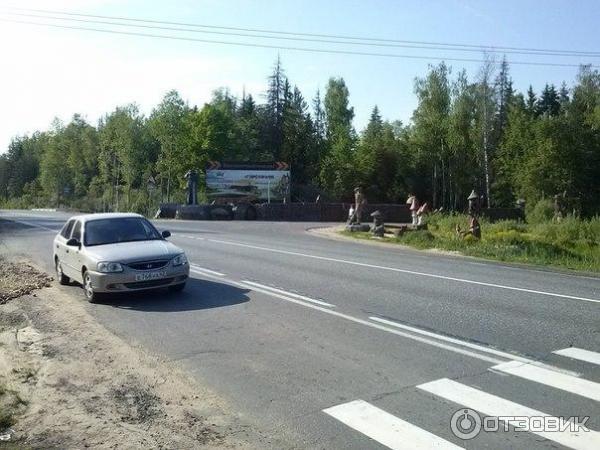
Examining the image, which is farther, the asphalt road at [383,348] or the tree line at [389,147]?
the tree line at [389,147]

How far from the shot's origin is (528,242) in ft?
65.3

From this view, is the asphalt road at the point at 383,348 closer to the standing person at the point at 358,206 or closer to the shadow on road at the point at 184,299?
the shadow on road at the point at 184,299

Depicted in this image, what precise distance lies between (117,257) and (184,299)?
1.37 meters

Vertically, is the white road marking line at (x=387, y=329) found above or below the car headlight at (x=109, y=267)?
below

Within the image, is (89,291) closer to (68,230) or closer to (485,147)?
(68,230)

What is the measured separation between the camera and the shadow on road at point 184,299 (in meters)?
10.2

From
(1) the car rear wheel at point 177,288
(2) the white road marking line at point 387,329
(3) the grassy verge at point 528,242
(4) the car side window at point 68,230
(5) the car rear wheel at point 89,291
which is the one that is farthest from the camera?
(3) the grassy verge at point 528,242

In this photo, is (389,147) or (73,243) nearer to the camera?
(73,243)

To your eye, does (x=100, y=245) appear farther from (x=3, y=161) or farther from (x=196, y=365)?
(x=3, y=161)

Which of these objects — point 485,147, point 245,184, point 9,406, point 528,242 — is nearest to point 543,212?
point 528,242

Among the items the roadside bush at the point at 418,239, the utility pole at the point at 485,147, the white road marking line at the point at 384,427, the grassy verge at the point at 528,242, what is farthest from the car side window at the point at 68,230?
the utility pole at the point at 485,147

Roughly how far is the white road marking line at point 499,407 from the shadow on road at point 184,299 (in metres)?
5.07

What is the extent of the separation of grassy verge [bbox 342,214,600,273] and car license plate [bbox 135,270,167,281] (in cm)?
1107

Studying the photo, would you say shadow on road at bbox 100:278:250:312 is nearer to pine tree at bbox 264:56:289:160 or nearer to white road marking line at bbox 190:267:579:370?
white road marking line at bbox 190:267:579:370
